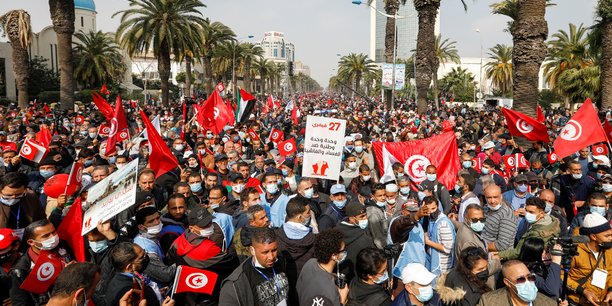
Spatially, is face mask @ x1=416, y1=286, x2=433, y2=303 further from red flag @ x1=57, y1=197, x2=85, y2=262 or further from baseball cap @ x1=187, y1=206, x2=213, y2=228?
red flag @ x1=57, y1=197, x2=85, y2=262

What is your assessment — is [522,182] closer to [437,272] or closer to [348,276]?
[437,272]

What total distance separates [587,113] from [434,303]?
21.4 feet

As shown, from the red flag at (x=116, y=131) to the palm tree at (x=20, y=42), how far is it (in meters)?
22.3

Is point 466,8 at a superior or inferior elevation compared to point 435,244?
superior

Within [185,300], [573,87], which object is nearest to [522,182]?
[185,300]

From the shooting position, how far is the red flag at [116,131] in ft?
32.0

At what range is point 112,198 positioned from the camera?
13.1ft

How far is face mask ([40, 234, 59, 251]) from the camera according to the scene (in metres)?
3.91

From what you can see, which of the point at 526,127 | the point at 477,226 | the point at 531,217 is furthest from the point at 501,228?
the point at 526,127

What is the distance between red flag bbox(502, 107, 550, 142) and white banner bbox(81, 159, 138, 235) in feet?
26.2

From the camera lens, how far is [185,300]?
13.4ft

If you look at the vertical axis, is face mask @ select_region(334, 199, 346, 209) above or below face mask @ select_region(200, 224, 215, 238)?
below

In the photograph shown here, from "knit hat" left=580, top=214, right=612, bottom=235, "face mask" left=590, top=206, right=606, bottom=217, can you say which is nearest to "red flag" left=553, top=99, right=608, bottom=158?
"face mask" left=590, top=206, right=606, bottom=217

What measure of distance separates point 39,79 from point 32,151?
39.5 meters
